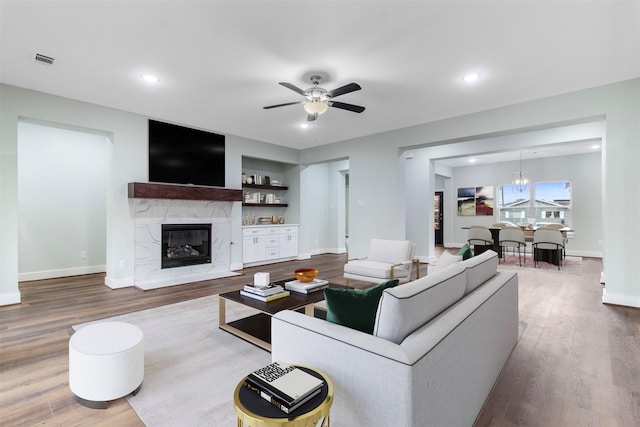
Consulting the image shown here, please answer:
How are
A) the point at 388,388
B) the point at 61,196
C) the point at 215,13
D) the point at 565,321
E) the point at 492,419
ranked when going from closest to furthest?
the point at 388,388 < the point at 492,419 < the point at 215,13 < the point at 565,321 < the point at 61,196

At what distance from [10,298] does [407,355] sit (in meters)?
4.97

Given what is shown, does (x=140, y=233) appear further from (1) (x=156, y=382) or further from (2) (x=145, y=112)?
(1) (x=156, y=382)

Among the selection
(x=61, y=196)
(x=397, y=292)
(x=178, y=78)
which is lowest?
(x=397, y=292)

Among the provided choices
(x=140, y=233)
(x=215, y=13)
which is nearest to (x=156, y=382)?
(x=215, y=13)

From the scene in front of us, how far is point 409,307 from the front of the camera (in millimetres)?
1349

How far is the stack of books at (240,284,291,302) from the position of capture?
9.04 ft

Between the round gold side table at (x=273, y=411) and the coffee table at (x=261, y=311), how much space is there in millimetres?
1307

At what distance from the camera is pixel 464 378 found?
1.54 metres

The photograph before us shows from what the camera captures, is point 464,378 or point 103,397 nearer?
point 464,378

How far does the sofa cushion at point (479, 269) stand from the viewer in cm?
205

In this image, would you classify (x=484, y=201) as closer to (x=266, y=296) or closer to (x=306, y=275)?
(x=306, y=275)

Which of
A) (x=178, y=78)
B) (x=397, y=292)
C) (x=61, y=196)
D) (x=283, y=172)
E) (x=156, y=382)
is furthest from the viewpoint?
(x=283, y=172)

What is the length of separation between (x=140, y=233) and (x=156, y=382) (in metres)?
3.46

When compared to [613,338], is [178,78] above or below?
above
